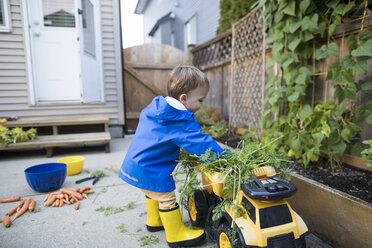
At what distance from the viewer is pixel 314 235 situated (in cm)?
163

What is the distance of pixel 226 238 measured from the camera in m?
1.25

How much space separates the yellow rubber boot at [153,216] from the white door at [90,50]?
9.72 feet

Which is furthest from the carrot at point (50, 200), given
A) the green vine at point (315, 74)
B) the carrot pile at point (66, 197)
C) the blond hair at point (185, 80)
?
the green vine at point (315, 74)

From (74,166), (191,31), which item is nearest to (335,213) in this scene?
(74,166)

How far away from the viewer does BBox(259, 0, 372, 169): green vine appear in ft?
5.81

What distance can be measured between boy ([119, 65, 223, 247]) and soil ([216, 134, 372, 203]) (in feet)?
1.06

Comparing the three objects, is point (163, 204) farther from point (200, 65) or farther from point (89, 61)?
point (200, 65)

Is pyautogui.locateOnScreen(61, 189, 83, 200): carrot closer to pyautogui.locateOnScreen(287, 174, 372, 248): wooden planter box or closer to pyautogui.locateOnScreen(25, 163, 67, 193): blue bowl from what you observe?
pyautogui.locateOnScreen(25, 163, 67, 193): blue bowl

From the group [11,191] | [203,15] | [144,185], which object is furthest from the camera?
[203,15]

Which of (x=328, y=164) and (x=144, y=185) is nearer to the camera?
(x=144, y=185)

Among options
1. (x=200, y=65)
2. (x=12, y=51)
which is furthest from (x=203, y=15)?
(x=12, y=51)

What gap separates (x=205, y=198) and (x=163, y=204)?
0.96 feet

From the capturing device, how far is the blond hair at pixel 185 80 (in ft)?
4.93

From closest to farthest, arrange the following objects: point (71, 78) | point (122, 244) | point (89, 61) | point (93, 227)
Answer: point (122, 244)
point (93, 227)
point (89, 61)
point (71, 78)
